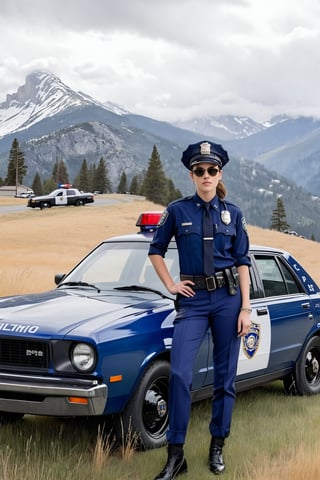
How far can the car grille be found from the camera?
442cm

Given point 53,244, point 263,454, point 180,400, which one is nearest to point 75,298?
point 180,400

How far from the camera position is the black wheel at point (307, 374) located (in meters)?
6.63

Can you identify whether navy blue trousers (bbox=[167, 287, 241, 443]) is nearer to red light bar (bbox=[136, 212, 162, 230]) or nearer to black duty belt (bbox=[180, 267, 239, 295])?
black duty belt (bbox=[180, 267, 239, 295])

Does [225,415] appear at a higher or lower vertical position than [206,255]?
lower

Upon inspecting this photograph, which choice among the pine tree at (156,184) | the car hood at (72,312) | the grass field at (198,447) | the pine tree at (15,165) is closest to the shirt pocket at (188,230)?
the car hood at (72,312)

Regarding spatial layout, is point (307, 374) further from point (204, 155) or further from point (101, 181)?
point (101, 181)

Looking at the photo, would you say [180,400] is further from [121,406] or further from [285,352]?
[285,352]

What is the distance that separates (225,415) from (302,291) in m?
2.88

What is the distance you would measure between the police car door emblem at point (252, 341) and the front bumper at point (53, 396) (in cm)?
173

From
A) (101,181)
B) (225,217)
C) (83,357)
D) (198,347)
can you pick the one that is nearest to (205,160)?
(225,217)

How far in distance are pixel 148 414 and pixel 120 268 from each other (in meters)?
1.75

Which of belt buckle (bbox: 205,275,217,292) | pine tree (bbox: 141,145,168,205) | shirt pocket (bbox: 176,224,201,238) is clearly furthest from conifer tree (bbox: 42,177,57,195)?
belt buckle (bbox: 205,275,217,292)

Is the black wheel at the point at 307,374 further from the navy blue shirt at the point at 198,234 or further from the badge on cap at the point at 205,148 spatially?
the badge on cap at the point at 205,148

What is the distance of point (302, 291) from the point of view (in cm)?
698
